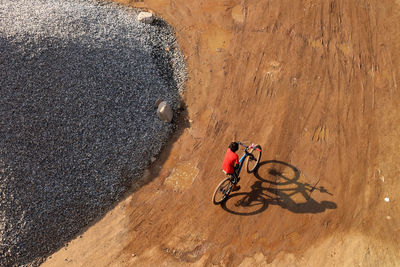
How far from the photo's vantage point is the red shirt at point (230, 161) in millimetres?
7668

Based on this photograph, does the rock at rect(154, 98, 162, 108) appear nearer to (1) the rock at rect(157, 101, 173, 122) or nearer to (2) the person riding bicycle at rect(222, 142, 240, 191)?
(1) the rock at rect(157, 101, 173, 122)

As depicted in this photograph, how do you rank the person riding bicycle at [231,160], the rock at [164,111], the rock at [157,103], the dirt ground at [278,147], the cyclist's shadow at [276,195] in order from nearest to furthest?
1. the person riding bicycle at [231,160]
2. the dirt ground at [278,147]
3. the cyclist's shadow at [276,195]
4. the rock at [164,111]
5. the rock at [157,103]

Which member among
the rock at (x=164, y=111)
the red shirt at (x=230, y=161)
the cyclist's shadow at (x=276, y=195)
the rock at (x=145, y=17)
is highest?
the rock at (x=145, y=17)

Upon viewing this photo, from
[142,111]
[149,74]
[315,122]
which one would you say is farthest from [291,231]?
[149,74]

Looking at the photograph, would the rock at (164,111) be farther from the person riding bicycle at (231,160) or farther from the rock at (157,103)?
the person riding bicycle at (231,160)

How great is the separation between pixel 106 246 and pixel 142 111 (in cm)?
427

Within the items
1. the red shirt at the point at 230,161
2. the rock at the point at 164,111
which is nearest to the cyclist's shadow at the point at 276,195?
the red shirt at the point at 230,161

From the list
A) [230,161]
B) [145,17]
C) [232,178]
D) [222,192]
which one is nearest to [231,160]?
[230,161]

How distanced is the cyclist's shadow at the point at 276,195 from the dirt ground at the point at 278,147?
1.2 inches

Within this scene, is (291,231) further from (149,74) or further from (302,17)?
(302,17)

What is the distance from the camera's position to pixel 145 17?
12.1 meters

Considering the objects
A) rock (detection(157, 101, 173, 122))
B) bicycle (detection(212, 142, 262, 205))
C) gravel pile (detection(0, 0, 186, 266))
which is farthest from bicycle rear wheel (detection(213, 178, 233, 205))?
rock (detection(157, 101, 173, 122))

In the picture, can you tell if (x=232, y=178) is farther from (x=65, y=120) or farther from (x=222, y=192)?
(x=65, y=120)

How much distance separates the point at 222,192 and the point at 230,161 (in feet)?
3.93
